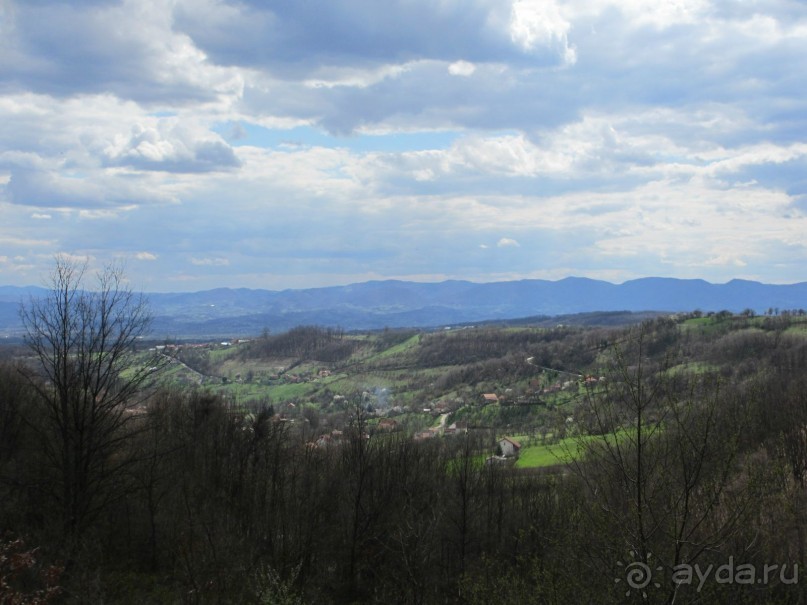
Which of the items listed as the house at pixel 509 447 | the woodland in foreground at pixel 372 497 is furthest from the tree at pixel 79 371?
the house at pixel 509 447

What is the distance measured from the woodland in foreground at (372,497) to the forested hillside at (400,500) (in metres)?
0.11

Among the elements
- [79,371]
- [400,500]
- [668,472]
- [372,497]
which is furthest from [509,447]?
[668,472]

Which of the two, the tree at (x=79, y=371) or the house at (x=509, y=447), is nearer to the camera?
the tree at (x=79, y=371)

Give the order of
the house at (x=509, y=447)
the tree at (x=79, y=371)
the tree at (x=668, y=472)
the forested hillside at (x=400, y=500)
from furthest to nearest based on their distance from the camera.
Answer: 1. the house at (x=509, y=447)
2. the tree at (x=79, y=371)
3. the forested hillside at (x=400, y=500)
4. the tree at (x=668, y=472)

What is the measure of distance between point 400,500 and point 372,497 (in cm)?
500

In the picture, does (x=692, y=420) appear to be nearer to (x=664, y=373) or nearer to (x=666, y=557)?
(x=664, y=373)

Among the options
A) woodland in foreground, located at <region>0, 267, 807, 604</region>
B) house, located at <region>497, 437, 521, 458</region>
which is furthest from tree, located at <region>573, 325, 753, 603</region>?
house, located at <region>497, 437, 521, 458</region>

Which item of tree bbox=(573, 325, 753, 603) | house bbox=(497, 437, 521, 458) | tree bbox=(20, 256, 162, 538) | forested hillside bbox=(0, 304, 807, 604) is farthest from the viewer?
house bbox=(497, 437, 521, 458)

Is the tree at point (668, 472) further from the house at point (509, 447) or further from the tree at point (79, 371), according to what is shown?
the house at point (509, 447)

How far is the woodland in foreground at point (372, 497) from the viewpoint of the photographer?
10.5 meters

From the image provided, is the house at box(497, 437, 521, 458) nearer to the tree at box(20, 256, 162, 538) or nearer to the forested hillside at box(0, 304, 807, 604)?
the forested hillside at box(0, 304, 807, 604)

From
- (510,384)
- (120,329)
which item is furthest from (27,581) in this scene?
(510,384)

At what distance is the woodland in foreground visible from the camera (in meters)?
10.5

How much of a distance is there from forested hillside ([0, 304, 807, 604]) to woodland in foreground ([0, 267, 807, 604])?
0.11 meters
